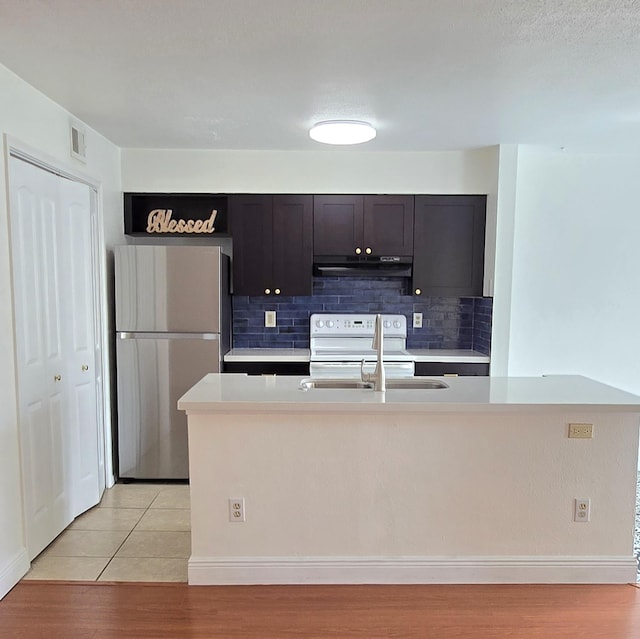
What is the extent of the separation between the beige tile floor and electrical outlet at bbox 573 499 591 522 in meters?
1.92

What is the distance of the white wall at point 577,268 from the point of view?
3.93 meters

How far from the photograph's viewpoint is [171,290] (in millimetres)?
3484

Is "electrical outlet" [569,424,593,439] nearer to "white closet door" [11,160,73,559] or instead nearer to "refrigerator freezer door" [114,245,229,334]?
"refrigerator freezer door" [114,245,229,334]

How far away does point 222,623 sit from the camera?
2080 mm

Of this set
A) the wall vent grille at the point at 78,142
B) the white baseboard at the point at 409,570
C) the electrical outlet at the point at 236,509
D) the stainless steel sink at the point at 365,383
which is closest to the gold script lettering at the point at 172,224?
the wall vent grille at the point at 78,142

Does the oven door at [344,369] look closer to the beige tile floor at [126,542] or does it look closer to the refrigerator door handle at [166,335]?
the refrigerator door handle at [166,335]

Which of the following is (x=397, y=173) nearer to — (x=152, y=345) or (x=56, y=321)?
(x=152, y=345)

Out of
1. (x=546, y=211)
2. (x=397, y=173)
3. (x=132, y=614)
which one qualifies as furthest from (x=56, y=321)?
(x=546, y=211)

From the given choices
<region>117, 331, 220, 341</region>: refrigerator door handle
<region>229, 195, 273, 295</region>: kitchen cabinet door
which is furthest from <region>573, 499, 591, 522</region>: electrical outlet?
<region>229, 195, 273, 295</region>: kitchen cabinet door

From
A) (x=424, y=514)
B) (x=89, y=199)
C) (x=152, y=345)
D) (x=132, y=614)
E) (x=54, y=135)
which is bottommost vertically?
(x=132, y=614)

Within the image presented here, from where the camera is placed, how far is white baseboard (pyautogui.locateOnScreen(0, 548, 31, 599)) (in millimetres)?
2260

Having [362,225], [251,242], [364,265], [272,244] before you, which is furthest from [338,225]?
[251,242]

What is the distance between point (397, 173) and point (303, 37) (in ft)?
6.51

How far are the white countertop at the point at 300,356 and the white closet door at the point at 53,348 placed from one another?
104cm
